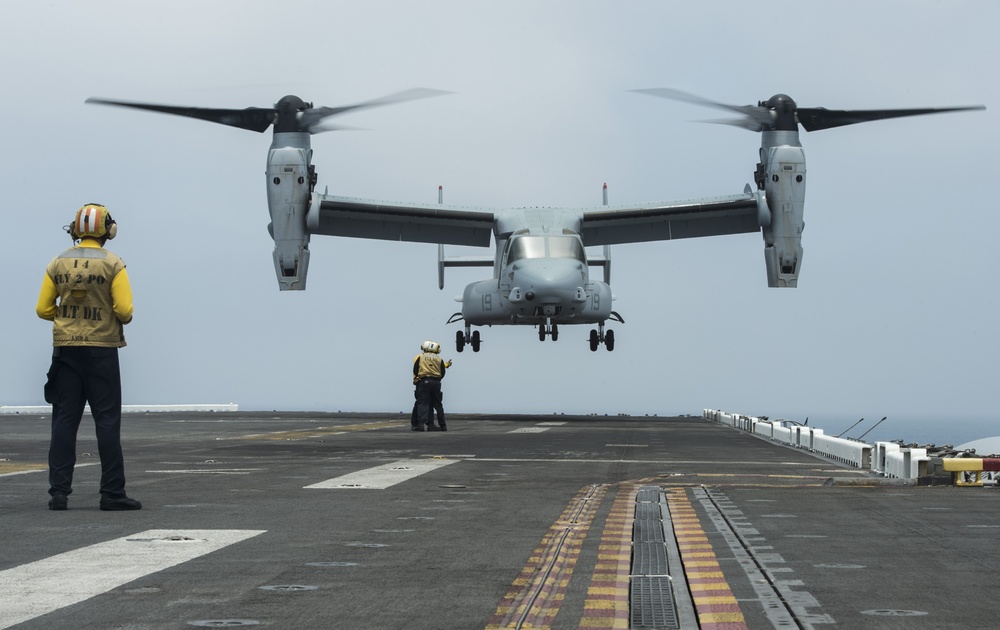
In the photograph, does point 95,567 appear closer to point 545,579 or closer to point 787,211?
point 545,579

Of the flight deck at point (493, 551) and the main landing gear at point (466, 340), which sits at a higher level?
the main landing gear at point (466, 340)

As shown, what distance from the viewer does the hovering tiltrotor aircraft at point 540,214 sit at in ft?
129

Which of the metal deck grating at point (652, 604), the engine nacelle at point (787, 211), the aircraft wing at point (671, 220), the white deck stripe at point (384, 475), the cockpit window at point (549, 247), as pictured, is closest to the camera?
the metal deck grating at point (652, 604)

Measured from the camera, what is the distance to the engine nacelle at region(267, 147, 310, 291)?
40375 mm

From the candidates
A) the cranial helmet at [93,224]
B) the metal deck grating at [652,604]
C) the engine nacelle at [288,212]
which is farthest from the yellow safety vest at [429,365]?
the metal deck grating at [652,604]

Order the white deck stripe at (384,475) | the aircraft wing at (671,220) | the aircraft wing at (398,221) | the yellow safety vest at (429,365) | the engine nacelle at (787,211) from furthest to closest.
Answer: the aircraft wing at (671,220) → the aircraft wing at (398,221) → the engine nacelle at (787,211) → the yellow safety vest at (429,365) → the white deck stripe at (384,475)

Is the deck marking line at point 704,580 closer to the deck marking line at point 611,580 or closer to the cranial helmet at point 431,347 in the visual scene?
the deck marking line at point 611,580

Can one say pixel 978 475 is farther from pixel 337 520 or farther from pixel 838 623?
pixel 838 623

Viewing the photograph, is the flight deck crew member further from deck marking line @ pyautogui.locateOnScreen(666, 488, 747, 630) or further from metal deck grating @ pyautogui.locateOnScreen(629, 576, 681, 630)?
metal deck grating @ pyautogui.locateOnScreen(629, 576, 681, 630)

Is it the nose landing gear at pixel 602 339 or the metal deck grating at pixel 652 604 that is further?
the nose landing gear at pixel 602 339

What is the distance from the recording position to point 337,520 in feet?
31.0

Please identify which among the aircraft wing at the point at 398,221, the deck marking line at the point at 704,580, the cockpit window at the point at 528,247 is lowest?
the deck marking line at the point at 704,580

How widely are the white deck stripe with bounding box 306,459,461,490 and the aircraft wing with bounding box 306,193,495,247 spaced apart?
83.3 ft

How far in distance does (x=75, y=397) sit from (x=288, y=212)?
3067 cm
